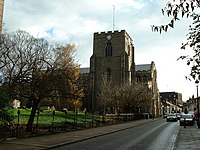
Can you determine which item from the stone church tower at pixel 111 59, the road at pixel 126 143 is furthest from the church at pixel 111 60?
the road at pixel 126 143

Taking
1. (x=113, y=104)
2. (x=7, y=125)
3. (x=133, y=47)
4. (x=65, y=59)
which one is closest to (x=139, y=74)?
(x=133, y=47)

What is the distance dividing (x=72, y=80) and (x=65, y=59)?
6.67 feet

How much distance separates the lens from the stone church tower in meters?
83.6

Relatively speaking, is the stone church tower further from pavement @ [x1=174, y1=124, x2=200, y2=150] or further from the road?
pavement @ [x1=174, y1=124, x2=200, y2=150]

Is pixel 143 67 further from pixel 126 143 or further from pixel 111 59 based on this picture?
pixel 126 143

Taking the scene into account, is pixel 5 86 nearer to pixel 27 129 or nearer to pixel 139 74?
pixel 27 129

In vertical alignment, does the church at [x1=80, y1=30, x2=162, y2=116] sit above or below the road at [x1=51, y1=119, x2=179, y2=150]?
above

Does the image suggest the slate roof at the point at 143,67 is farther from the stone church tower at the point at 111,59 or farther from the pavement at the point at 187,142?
the pavement at the point at 187,142

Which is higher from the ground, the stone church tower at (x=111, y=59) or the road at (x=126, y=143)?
the stone church tower at (x=111, y=59)

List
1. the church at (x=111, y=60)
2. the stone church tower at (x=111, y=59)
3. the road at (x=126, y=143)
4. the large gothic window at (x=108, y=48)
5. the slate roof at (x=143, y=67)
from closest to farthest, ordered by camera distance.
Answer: the road at (x=126, y=143), the church at (x=111, y=60), the stone church tower at (x=111, y=59), the large gothic window at (x=108, y=48), the slate roof at (x=143, y=67)

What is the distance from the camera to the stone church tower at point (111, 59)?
83.6m

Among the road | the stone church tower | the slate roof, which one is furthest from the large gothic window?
the road

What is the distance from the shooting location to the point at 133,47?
98625 millimetres

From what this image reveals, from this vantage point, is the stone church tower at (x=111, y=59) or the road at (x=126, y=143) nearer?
the road at (x=126, y=143)
